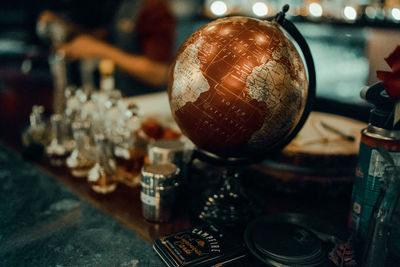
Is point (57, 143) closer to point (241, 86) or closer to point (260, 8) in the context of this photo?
point (241, 86)

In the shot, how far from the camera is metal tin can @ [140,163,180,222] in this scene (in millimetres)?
1124

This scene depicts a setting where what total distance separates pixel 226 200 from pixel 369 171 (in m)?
0.46

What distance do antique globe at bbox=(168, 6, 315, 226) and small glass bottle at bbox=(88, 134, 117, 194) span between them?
16.7 inches

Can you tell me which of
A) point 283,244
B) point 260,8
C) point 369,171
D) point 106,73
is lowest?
point 283,244

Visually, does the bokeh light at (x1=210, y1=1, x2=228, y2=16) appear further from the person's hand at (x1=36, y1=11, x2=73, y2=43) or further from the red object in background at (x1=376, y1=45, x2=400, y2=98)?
the red object in background at (x1=376, y1=45, x2=400, y2=98)

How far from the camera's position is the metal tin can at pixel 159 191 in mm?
1124

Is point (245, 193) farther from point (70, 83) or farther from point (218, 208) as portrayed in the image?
point (70, 83)

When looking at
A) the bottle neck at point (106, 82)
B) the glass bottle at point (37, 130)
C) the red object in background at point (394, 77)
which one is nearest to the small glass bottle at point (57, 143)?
the glass bottle at point (37, 130)

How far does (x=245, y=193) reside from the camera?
1245 mm

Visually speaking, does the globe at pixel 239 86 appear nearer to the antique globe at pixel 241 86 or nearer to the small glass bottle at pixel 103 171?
the antique globe at pixel 241 86

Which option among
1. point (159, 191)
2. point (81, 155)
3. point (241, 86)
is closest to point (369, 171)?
point (241, 86)

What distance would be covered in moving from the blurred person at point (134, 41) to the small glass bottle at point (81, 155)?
150 cm

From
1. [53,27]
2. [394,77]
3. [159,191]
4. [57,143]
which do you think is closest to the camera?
[394,77]

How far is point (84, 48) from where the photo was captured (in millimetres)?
2965
